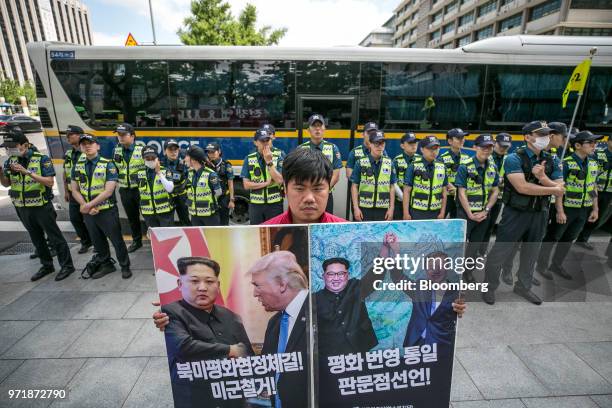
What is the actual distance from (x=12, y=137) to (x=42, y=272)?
1960 millimetres

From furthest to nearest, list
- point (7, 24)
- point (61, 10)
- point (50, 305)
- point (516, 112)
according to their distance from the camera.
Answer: point (61, 10)
point (7, 24)
point (516, 112)
point (50, 305)

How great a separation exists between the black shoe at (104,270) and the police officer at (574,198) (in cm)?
648

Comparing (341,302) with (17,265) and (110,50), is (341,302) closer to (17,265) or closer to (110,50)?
(17,265)

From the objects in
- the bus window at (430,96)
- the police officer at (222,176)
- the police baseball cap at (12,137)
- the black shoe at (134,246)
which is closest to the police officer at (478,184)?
the bus window at (430,96)

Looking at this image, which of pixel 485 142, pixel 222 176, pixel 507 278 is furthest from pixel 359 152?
pixel 507 278

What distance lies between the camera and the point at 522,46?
224 inches

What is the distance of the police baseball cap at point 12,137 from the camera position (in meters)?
4.16

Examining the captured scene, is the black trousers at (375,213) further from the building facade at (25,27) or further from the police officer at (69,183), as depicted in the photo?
the building facade at (25,27)

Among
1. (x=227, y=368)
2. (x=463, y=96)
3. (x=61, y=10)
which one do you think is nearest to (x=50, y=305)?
(x=227, y=368)

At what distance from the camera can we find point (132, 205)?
18.5 ft

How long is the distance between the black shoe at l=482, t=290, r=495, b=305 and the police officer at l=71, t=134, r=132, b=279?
16.2 feet

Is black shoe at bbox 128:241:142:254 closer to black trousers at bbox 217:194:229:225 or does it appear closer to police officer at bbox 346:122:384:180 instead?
black trousers at bbox 217:194:229:225

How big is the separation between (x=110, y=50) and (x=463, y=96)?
6.46 m

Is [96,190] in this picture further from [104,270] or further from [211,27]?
[211,27]
